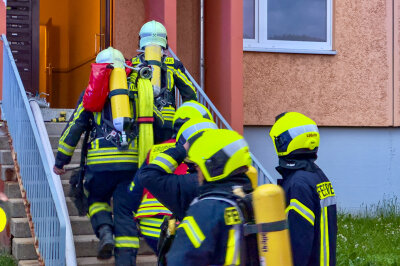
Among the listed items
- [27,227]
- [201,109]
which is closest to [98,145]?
[201,109]

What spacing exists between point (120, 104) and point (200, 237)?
223 cm

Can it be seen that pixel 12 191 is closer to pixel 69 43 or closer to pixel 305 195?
pixel 305 195

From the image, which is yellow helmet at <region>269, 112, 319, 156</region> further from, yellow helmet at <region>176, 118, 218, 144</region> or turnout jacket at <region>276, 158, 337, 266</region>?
yellow helmet at <region>176, 118, 218, 144</region>

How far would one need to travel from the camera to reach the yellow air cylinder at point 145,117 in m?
4.84

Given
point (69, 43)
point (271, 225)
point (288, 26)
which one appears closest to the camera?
point (271, 225)

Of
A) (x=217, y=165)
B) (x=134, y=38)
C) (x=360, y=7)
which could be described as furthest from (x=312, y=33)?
(x=217, y=165)

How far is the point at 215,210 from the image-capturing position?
8.90 feet

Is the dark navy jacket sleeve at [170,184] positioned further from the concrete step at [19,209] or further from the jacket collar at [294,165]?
the concrete step at [19,209]

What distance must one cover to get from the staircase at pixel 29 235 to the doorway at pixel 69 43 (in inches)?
133

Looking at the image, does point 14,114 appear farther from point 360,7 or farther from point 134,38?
point 360,7

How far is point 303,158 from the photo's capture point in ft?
11.8

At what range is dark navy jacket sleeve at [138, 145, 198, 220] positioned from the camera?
3.42 m

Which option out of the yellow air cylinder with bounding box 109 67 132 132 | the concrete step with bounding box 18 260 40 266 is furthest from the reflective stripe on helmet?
the concrete step with bounding box 18 260 40 266

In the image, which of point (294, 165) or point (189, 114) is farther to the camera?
point (189, 114)
